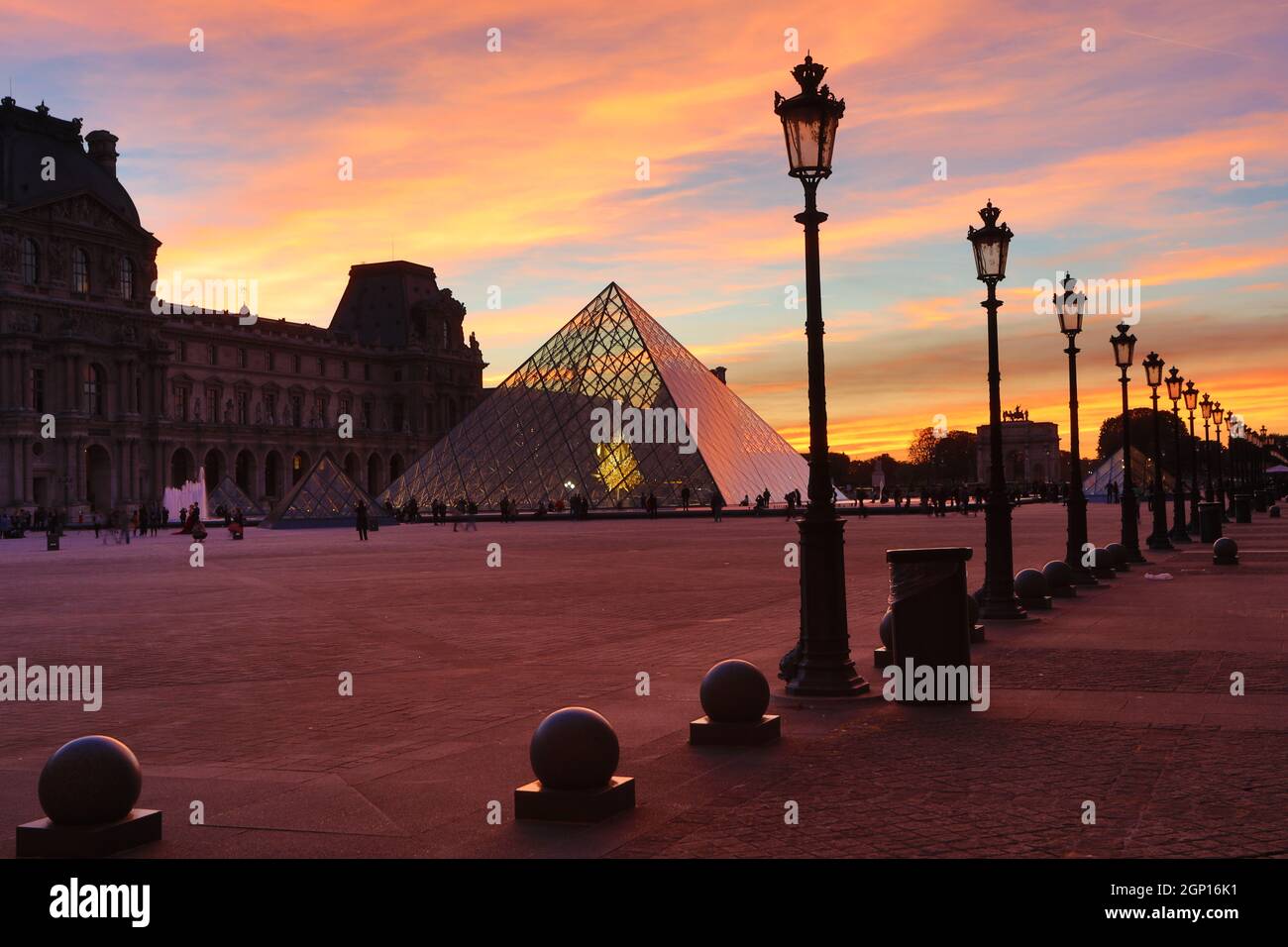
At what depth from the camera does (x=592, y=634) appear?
1214cm

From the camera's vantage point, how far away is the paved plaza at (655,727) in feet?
16.8

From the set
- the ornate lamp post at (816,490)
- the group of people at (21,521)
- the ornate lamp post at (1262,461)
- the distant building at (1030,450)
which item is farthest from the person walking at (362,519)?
the distant building at (1030,450)

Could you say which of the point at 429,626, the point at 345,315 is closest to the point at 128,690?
the point at 429,626

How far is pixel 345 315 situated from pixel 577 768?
12216cm

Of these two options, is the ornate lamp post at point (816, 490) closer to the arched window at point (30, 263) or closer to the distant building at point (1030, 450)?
the arched window at point (30, 263)

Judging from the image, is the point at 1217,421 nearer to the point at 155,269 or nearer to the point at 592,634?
the point at 592,634

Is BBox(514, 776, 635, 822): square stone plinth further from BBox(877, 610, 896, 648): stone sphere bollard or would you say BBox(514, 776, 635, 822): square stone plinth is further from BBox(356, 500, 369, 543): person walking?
BBox(356, 500, 369, 543): person walking

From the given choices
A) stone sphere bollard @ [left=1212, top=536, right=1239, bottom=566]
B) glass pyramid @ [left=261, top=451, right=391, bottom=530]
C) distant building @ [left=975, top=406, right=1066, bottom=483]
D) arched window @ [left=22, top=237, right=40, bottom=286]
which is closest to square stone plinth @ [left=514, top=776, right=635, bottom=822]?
stone sphere bollard @ [left=1212, top=536, right=1239, bottom=566]

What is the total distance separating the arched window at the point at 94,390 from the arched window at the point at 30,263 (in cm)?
601

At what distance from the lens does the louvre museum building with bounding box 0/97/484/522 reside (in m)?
73.6

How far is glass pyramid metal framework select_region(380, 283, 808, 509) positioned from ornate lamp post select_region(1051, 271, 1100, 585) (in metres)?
39.9
